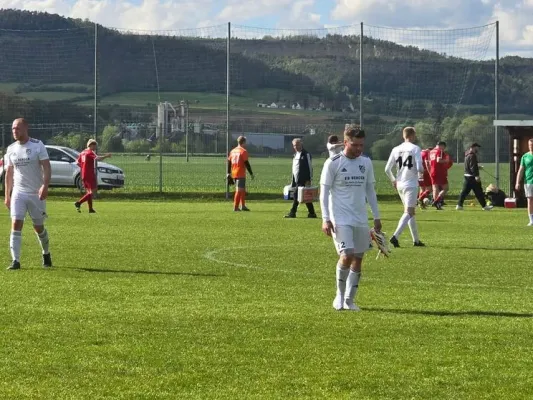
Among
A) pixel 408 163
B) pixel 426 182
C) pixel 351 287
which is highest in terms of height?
pixel 408 163

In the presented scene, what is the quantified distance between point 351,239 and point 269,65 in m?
37.3

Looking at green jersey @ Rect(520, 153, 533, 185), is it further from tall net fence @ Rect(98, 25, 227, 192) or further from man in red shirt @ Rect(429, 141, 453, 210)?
tall net fence @ Rect(98, 25, 227, 192)

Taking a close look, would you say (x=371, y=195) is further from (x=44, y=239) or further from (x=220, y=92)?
(x=220, y=92)

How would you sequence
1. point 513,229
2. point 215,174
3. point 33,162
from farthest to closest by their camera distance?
1. point 215,174
2. point 513,229
3. point 33,162

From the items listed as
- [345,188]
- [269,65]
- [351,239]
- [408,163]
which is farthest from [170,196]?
[351,239]

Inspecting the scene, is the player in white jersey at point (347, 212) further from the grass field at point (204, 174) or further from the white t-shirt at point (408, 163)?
the grass field at point (204, 174)

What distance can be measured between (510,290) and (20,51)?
3777 centimetres

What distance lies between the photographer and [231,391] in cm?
878

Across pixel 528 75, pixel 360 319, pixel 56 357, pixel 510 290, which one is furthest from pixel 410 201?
pixel 528 75

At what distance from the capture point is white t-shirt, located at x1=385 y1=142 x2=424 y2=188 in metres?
21.5

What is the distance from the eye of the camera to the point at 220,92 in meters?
47.0

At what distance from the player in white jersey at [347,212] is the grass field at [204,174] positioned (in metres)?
31.4

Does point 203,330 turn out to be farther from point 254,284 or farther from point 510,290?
point 510,290

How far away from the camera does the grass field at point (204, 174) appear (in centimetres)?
4709
